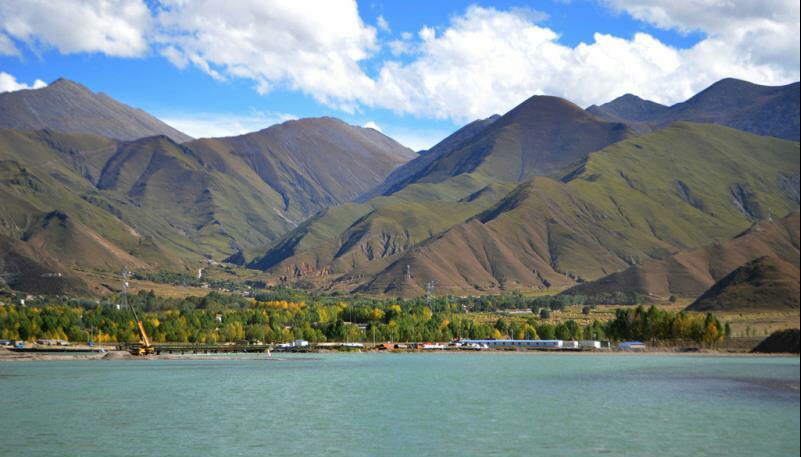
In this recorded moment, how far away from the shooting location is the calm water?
211ft

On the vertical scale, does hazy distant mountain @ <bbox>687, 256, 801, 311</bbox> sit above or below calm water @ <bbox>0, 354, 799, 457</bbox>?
above

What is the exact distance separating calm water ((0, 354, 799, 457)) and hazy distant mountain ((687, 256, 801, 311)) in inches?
128

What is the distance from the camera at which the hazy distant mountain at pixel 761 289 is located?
3983 centimetres

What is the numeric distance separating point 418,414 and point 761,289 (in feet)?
115

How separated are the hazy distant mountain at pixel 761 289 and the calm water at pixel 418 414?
10.7ft

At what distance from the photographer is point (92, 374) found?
163250mm

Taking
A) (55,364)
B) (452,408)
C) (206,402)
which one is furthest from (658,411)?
(55,364)

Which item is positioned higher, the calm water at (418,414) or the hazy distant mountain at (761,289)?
the hazy distant mountain at (761,289)

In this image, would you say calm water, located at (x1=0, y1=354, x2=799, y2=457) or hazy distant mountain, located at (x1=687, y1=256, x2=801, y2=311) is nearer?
hazy distant mountain, located at (x1=687, y1=256, x2=801, y2=311)

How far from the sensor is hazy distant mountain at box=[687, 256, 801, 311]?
3983 centimetres

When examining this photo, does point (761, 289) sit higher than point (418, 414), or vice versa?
point (761, 289)

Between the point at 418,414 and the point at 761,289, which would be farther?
the point at 418,414

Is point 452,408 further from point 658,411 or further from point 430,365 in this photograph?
point 430,365

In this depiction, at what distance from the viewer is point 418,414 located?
305 feet
